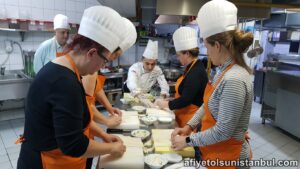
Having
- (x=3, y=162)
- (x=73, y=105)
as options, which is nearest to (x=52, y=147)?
(x=73, y=105)

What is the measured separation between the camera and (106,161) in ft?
3.37

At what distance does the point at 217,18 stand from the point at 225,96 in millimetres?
375

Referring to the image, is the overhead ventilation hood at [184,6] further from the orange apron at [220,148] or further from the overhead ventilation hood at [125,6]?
the orange apron at [220,148]

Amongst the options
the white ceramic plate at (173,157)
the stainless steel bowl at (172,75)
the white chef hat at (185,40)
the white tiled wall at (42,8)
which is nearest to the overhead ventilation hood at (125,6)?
the white tiled wall at (42,8)

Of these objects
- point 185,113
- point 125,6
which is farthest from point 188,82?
point 125,6

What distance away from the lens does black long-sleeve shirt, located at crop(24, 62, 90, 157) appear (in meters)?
0.77

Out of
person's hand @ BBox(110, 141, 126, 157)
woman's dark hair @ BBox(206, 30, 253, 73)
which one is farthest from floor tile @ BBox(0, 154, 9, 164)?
woman's dark hair @ BBox(206, 30, 253, 73)

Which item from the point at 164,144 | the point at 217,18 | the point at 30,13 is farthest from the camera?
the point at 30,13

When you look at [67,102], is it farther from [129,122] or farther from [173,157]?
[129,122]

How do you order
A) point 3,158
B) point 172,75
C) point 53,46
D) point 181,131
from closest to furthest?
point 181,131
point 3,158
point 53,46
point 172,75

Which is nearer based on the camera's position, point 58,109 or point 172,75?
point 58,109

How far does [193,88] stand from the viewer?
167 cm

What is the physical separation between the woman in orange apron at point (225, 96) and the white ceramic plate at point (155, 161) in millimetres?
102

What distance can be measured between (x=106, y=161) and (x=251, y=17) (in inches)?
81.6
